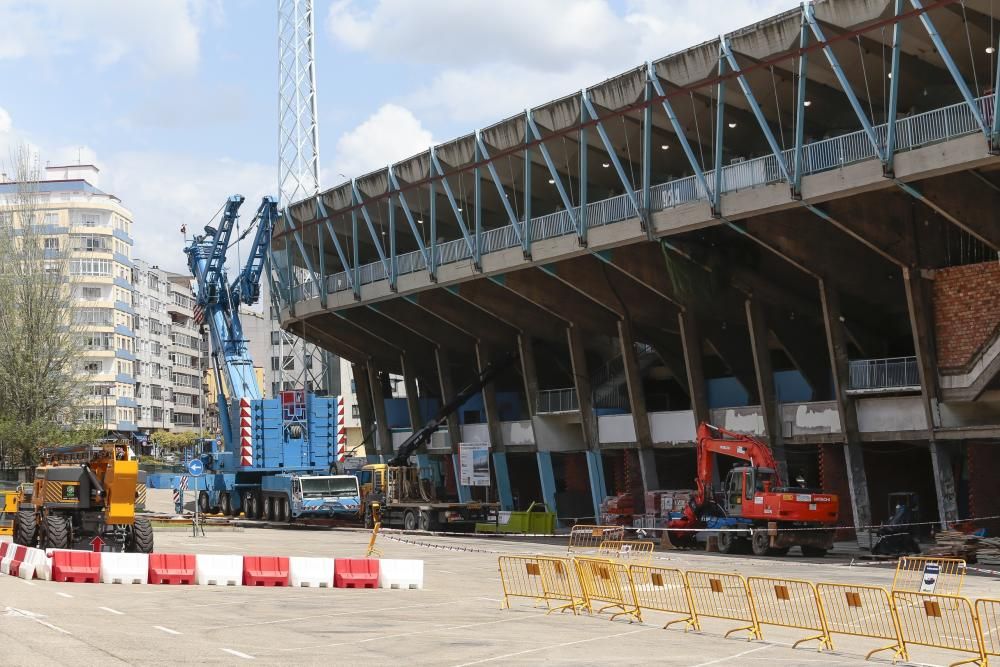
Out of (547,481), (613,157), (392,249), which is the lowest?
(547,481)

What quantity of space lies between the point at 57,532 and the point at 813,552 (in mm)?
20234

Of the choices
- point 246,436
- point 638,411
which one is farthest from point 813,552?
point 246,436

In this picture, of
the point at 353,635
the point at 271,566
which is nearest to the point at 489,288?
the point at 271,566

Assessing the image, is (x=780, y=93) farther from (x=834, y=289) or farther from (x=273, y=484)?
(x=273, y=484)

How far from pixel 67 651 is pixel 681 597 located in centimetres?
1148

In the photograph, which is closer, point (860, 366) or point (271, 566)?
point (271, 566)

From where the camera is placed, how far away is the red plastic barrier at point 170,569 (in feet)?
79.5

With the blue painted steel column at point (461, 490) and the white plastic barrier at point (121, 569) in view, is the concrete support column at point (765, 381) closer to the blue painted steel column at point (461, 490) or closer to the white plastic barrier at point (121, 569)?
the blue painted steel column at point (461, 490)

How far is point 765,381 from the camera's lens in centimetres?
4234

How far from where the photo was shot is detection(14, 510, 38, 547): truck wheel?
31.3 meters

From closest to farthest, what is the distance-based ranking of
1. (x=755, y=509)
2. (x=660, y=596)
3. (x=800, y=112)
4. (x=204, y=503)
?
(x=660, y=596)
(x=800, y=112)
(x=755, y=509)
(x=204, y=503)

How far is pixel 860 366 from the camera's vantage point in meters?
39.6

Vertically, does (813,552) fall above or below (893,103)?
below

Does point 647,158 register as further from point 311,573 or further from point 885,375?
point 311,573
